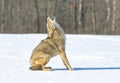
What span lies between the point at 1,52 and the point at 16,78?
3481 millimetres

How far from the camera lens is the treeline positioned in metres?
25.4

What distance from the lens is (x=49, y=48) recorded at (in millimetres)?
6602

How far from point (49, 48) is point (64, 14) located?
63.9ft

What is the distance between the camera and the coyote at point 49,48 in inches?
259

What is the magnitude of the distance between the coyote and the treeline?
1837 centimetres

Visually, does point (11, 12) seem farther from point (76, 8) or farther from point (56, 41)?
point (56, 41)

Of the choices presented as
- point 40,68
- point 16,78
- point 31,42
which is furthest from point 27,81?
point 31,42

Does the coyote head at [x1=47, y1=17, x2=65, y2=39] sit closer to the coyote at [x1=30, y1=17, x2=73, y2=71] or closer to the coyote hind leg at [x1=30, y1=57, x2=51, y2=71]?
the coyote at [x1=30, y1=17, x2=73, y2=71]

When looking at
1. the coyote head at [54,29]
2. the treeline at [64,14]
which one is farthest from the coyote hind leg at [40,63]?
the treeline at [64,14]

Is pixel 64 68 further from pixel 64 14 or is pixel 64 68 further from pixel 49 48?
pixel 64 14

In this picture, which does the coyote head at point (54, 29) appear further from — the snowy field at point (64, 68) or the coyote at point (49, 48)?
the snowy field at point (64, 68)

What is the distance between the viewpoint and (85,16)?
1030 inches

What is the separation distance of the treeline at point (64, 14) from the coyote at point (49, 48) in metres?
18.4

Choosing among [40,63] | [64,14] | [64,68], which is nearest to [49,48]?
[40,63]
